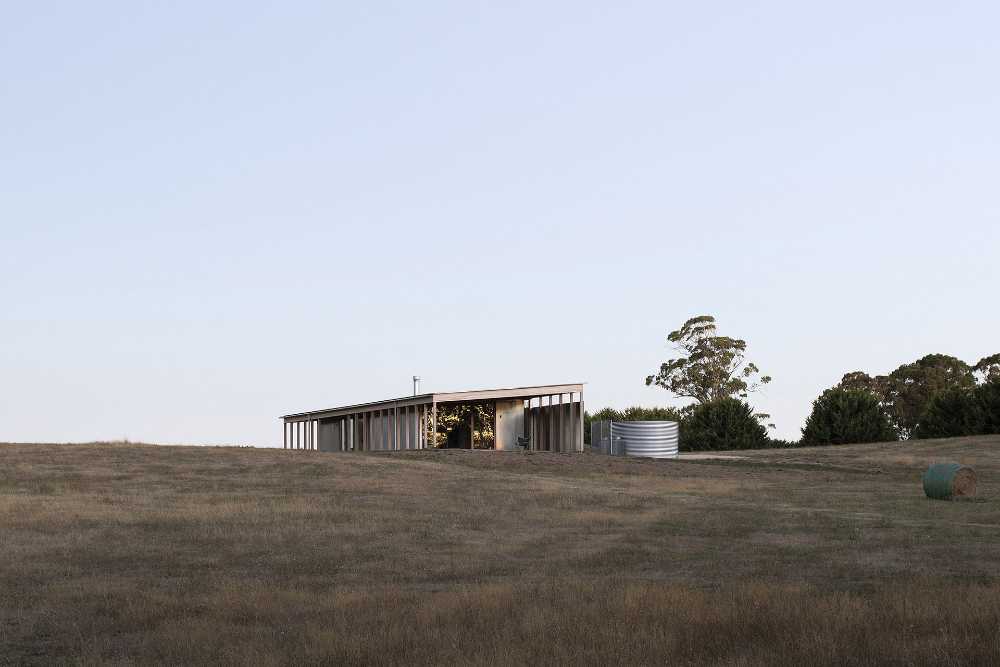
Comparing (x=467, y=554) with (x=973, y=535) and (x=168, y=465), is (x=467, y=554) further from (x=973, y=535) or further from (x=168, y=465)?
(x=168, y=465)

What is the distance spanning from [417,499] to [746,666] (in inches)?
699

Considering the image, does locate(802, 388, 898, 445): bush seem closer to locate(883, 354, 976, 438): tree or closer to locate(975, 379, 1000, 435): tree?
locate(975, 379, 1000, 435): tree

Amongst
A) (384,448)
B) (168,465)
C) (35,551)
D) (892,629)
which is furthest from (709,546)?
(384,448)

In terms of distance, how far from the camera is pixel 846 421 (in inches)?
2382

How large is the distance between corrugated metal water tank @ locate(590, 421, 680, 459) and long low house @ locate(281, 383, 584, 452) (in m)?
2.56

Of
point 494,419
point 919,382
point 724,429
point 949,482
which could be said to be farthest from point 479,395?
point 919,382

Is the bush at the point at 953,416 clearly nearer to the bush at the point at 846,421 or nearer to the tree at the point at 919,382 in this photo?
the bush at the point at 846,421

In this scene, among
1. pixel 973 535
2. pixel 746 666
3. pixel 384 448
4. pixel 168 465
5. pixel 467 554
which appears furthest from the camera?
pixel 384 448

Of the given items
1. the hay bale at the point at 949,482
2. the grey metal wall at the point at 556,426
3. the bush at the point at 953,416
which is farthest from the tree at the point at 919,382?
the hay bale at the point at 949,482

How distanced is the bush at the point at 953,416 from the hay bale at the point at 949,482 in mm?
31905

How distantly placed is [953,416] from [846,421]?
5810 mm

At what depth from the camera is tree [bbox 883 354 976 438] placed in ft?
268

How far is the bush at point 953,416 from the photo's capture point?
5884 cm

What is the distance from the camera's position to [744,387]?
82.8 meters
